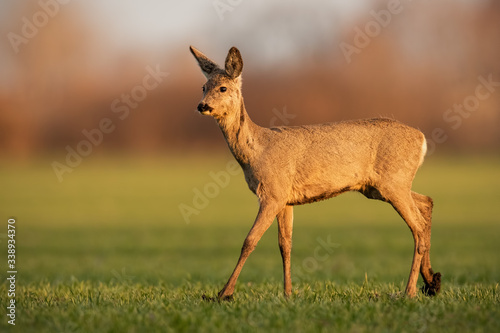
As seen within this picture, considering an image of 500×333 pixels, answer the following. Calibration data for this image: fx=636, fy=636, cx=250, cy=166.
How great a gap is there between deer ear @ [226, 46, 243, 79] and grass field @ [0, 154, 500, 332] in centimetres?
277

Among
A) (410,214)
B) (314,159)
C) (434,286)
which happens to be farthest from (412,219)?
(314,159)

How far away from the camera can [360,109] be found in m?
47.8

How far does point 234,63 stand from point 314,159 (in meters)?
1.58

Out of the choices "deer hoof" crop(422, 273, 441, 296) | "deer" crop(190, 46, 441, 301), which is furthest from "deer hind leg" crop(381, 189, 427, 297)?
"deer hoof" crop(422, 273, 441, 296)

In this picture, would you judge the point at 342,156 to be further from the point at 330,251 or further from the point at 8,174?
the point at 8,174

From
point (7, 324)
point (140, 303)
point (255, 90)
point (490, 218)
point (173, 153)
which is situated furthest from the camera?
point (173, 153)

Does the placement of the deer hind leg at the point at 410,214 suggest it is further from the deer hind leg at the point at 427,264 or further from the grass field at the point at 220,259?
the grass field at the point at 220,259

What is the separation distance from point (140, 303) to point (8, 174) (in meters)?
57.1

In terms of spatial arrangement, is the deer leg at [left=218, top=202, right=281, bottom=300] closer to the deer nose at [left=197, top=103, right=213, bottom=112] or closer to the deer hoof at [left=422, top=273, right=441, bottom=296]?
the deer nose at [left=197, top=103, right=213, bottom=112]

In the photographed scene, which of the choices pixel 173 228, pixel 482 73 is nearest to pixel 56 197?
pixel 173 228

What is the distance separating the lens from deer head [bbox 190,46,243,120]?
776 centimetres

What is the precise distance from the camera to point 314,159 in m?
8.12

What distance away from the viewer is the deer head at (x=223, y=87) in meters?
7.76

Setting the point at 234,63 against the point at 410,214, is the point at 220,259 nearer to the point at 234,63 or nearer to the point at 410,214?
the point at 410,214
